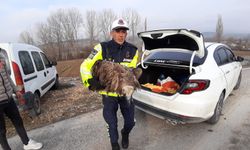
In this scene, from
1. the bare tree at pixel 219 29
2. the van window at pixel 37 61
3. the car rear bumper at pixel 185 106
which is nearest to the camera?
the car rear bumper at pixel 185 106

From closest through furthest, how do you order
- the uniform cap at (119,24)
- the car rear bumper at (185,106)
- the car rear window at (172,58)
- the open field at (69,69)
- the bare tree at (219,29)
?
the uniform cap at (119,24) → the car rear bumper at (185,106) → the car rear window at (172,58) → the open field at (69,69) → the bare tree at (219,29)

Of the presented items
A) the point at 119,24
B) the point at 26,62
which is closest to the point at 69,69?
the point at 26,62

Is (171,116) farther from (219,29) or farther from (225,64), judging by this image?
(219,29)

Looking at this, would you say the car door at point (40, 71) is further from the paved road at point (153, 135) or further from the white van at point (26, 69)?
the paved road at point (153, 135)

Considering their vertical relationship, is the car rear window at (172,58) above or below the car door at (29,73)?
above

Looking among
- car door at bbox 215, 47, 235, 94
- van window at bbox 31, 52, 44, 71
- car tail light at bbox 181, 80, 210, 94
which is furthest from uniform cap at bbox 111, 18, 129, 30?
van window at bbox 31, 52, 44, 71

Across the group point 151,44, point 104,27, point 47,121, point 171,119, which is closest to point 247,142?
point 171,119

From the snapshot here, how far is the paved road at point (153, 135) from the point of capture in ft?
10.2

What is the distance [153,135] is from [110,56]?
70.0 inches

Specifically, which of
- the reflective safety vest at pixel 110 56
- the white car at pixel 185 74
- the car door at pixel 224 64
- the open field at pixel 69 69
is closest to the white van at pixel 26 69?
the reflective safety vest at pixel 110 56

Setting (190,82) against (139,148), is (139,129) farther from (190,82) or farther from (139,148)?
(190,82)

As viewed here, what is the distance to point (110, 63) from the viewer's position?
7.97 ft

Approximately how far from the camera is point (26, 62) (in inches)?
179

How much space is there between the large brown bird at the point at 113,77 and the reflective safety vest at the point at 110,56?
3.8 inches
